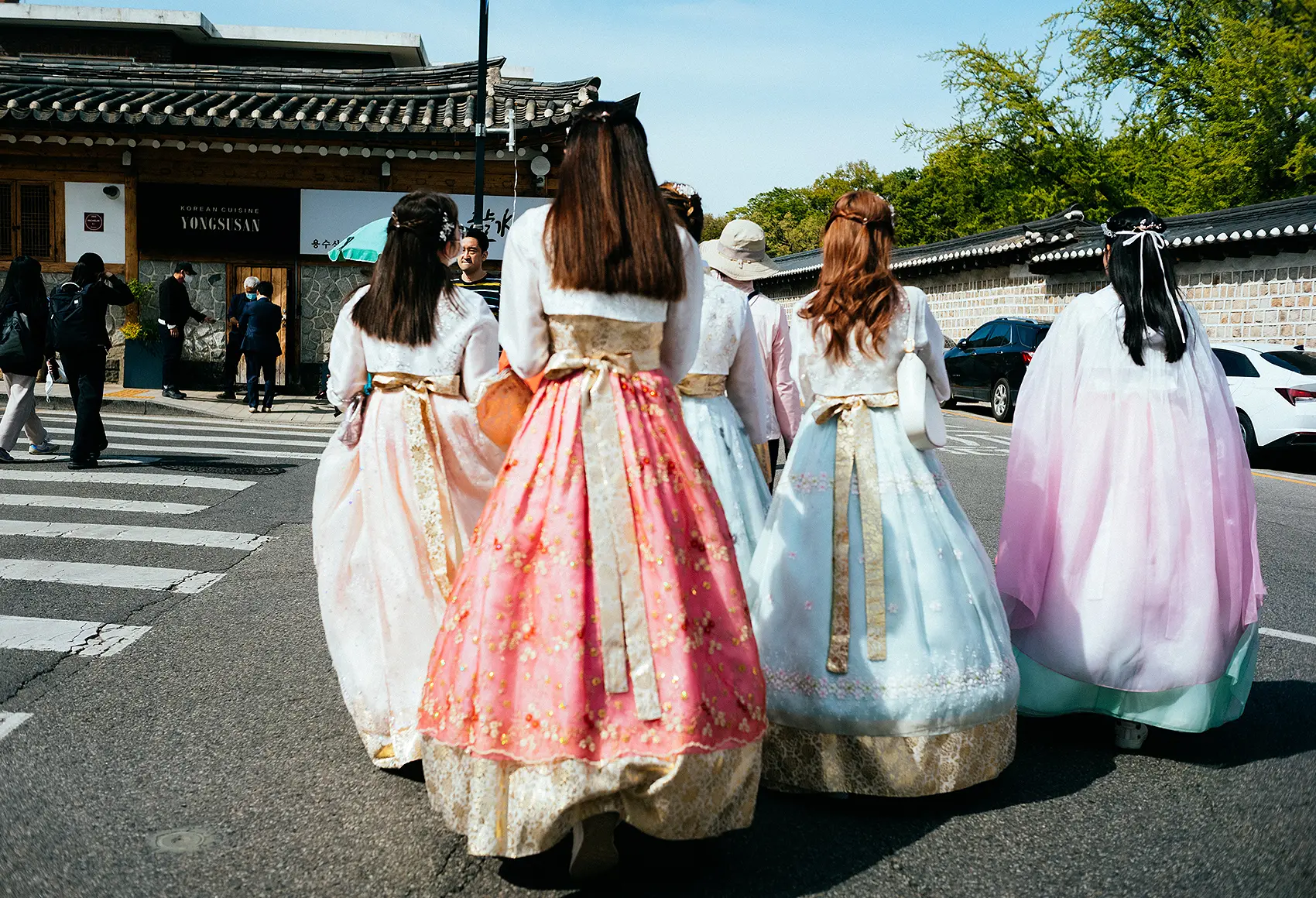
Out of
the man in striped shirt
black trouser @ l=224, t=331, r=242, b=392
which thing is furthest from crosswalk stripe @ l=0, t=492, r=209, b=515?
black trouser @ l=224, t=331, r=242, b=392

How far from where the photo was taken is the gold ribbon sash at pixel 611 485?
2818mm

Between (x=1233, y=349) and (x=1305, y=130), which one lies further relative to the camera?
(x=1305, y=130)

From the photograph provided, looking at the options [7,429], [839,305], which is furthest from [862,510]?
[7,429]

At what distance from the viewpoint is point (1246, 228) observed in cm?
1927

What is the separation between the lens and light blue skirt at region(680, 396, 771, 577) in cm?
462

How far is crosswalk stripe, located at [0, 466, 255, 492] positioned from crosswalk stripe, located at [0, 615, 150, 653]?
3838mm

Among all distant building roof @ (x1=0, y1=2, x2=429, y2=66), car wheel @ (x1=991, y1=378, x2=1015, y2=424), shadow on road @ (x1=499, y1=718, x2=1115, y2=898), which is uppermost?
distant building roof @ (x1=0, y1=2, x2=429, y2=66)

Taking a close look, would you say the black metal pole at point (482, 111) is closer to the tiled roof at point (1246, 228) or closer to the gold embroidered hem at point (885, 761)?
the tiled roof at point (1246, 228)

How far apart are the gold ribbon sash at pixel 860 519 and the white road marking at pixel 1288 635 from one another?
124 inches

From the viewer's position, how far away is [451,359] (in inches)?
155

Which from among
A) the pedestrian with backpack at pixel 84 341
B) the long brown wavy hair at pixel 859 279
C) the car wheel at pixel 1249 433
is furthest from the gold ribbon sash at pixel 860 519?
the car wheel at pixel 1249 433

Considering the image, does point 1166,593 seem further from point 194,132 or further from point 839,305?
point 194,132

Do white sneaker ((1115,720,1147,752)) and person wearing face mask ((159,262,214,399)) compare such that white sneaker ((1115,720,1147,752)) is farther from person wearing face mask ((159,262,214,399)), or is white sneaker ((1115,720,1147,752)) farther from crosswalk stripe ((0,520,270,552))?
person wearing face mask ((159,262,214,399))

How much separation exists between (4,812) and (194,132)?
1574cm
